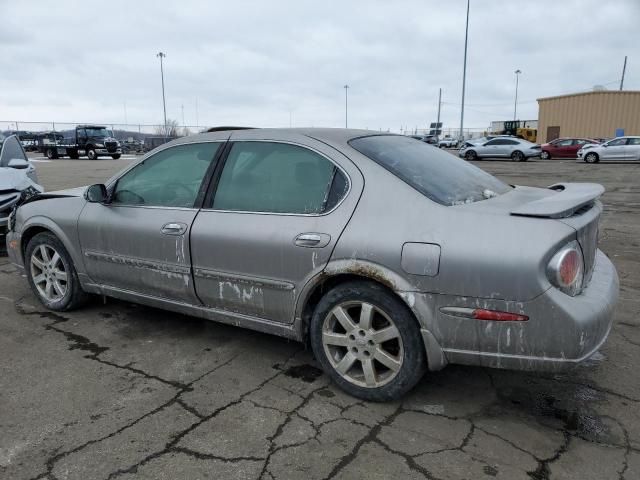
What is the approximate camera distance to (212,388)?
3.04 m

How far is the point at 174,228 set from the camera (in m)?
3.37

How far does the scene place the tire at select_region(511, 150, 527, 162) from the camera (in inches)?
1096

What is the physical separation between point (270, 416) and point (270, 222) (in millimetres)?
1092

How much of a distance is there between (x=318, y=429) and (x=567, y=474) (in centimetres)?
116

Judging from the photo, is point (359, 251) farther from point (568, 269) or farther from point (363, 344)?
point (568, 269)

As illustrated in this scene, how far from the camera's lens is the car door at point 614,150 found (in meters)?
24.7

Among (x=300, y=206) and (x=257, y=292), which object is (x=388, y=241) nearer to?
(x=300, y=206)

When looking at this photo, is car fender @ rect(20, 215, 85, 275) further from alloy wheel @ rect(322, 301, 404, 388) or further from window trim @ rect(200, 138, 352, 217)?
alloy wheel @ rect(322, 301, 404, 388)

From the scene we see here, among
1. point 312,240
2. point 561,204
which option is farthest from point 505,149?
point 312,240

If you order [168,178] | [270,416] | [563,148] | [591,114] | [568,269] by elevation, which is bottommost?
[270,416]

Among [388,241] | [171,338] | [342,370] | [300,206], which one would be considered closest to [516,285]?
[388,241]

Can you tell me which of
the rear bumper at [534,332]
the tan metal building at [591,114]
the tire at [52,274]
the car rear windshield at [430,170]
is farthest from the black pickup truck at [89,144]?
the tan metal building at [591,114]

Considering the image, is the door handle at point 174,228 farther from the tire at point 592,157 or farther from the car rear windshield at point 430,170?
the tire at point 592,157

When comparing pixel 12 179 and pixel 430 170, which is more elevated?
pixel 430 170
